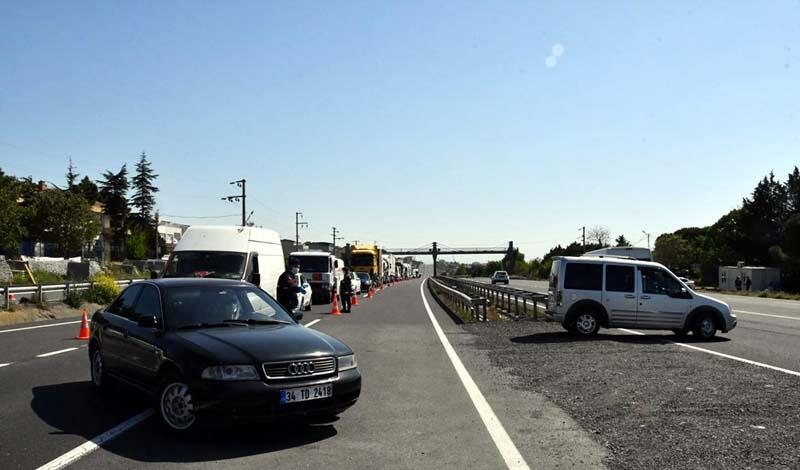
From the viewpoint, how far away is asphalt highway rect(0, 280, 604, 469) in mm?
5918

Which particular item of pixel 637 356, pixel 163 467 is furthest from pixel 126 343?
pixel 637 356

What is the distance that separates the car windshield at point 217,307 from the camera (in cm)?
762

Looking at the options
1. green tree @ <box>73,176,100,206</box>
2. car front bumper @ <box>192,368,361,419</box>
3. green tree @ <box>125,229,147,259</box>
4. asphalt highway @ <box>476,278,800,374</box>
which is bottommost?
asphalt highway @ <box>476,278,800,374</box>

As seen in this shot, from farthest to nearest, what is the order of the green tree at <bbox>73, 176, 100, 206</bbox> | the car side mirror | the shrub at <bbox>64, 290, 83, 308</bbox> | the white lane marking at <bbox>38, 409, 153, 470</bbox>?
the green tree at <bbox>73, 176, 100, 206</bbox> < the shrub at <bbox>64, 290, 83, 308</bbox> < the car side mirror < the white lane marking at <bbox>38, 409, 153, 470</bbox>

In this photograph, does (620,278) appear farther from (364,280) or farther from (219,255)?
(364,280)

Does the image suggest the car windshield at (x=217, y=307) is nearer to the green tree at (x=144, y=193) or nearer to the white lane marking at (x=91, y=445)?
the white lane marking at (x=91, y=445)

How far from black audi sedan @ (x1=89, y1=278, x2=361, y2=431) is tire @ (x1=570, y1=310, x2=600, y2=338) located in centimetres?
1030

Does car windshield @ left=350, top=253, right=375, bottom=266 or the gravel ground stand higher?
car windshield @ left=350, top=253, right=375, bottom=266

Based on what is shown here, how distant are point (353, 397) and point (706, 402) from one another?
4.36 m

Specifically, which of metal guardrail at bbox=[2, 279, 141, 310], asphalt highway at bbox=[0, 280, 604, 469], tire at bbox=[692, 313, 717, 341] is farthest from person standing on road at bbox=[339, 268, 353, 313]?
asphalt highway at bbox=[0, 280, 604, 469]

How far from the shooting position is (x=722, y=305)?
17.0 meters

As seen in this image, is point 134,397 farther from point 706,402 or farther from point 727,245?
point 727,245

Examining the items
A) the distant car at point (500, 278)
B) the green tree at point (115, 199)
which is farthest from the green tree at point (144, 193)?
the distant car at point (500, 278)

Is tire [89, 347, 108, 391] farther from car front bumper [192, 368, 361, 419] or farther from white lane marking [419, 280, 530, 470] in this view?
white lane marking [419, 280, 530, 470]
